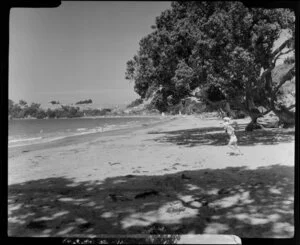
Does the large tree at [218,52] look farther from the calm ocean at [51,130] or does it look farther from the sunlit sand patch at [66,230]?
the calm ocean at [51,130]

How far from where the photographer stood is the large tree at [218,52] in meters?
12.5

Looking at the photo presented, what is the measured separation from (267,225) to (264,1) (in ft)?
10.4

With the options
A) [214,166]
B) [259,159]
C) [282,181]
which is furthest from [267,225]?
[259,159]

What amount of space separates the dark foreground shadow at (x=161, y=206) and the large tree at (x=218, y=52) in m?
6.63

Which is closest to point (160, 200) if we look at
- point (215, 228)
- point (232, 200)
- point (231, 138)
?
point (232, 200)

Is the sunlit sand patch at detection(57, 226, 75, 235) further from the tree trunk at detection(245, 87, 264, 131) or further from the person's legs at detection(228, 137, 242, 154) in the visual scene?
the tree trunk at detection(245, 87, 264, 131)

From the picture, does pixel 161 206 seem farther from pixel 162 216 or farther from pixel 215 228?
pixel 215 228

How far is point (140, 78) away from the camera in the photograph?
63.3 feet

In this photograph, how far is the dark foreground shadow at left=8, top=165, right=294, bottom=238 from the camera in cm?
459

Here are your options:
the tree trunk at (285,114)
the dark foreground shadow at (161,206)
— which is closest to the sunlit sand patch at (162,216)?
the dark foreground shadow at (161,206)

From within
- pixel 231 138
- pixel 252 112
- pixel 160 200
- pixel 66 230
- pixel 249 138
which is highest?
pixel 252 112

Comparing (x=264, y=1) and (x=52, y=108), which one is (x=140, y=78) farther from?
(x=52, y=108)

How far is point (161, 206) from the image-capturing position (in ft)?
18.3

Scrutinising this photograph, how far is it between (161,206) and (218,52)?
9233 mm
